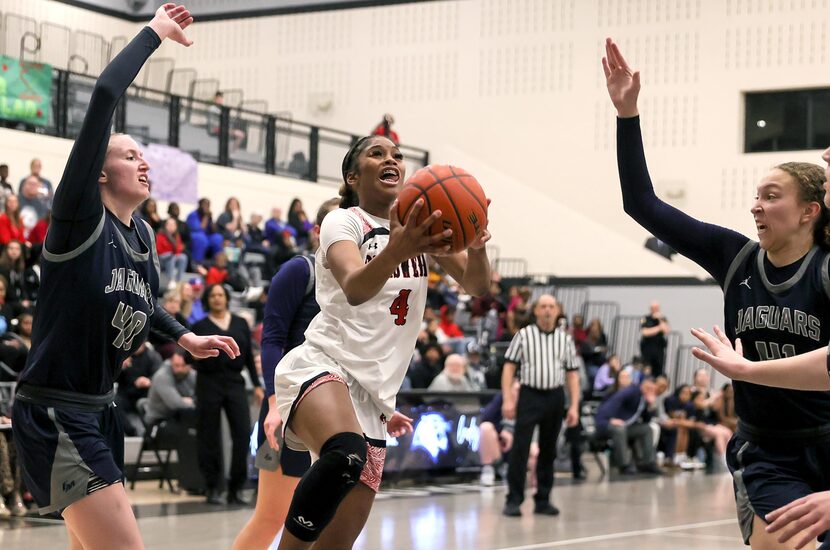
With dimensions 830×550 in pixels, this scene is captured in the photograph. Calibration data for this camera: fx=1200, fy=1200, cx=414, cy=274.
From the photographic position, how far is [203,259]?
17156mm

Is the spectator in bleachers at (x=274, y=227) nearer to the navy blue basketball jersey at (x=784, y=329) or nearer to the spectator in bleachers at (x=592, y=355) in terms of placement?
the spectator in bleachers at (x=592, y=355)

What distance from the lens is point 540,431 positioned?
1101cm

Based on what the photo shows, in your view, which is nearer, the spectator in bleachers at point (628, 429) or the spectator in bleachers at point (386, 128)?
the spectator in bleachers at point (386, 128)

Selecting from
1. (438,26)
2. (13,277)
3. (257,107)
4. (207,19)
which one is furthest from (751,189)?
(13,277)

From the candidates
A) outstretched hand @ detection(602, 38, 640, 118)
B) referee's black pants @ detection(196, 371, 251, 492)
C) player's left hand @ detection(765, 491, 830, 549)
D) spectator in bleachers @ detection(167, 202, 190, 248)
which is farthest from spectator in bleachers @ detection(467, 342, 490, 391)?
player's left hand @ detection(765, 491, 830, 549)

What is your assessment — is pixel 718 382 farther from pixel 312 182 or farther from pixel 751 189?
pixel 312 182

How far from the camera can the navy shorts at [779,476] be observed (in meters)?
3.94

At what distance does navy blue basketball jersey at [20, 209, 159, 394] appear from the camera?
398 cm

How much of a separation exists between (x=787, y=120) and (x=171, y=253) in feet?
43.0

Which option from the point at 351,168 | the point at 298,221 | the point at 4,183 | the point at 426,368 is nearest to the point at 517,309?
the point at 298,221

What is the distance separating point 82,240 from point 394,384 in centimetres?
118

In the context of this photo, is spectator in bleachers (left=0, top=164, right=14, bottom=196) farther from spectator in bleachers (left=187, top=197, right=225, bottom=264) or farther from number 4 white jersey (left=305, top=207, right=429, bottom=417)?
number 4 white jersey (left=305, top=207, right=429, bottom=417)

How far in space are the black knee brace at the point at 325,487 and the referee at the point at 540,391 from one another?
6.86m

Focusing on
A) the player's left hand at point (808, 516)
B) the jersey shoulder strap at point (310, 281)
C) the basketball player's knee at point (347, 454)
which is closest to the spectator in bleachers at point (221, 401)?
the jersey shoulder strap at point (310, 281)
